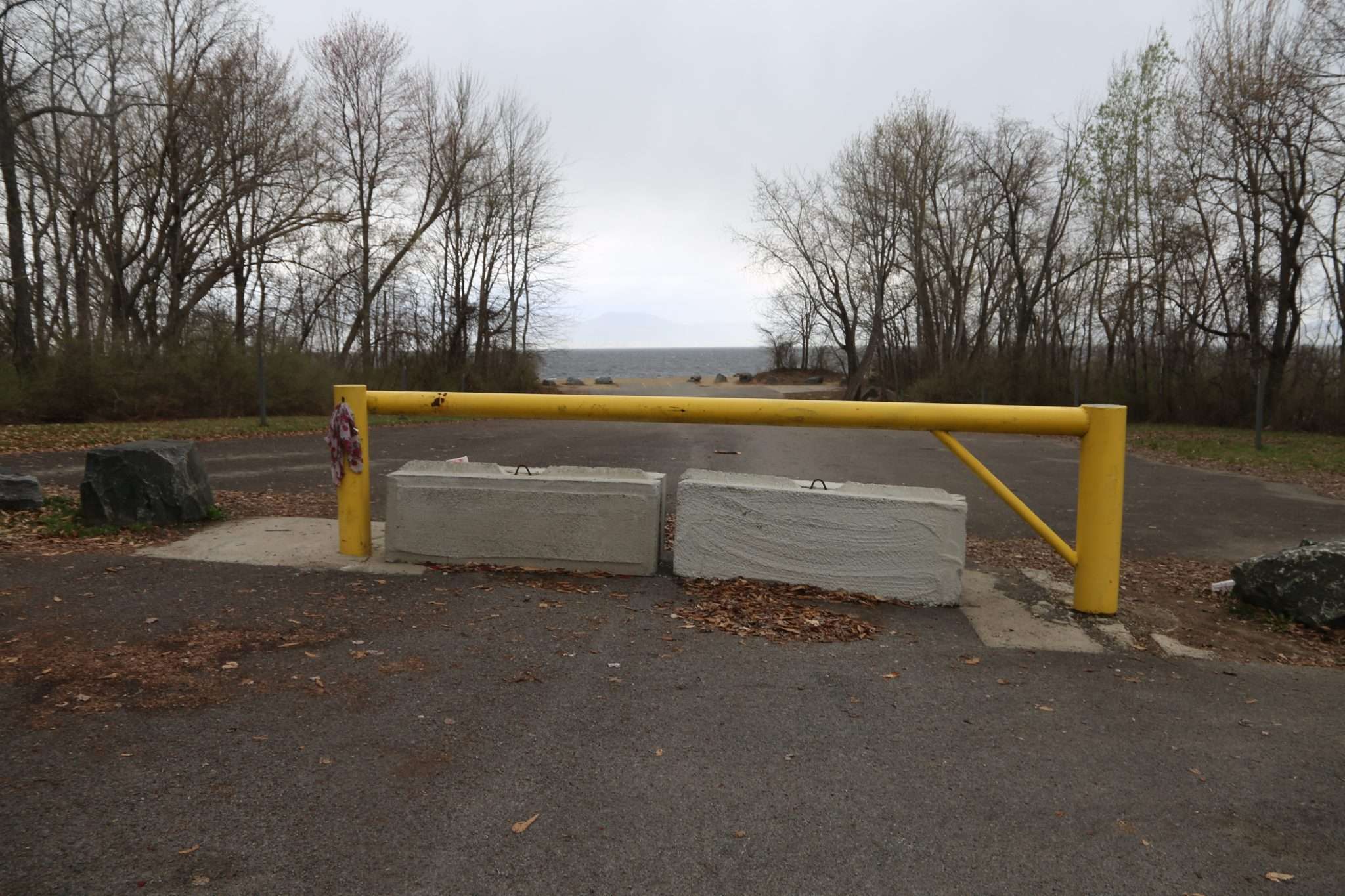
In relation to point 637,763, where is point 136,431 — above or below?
above

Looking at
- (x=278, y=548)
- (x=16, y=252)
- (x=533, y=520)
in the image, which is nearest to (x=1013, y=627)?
(x=533, y=520)

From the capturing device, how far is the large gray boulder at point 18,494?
6633mm

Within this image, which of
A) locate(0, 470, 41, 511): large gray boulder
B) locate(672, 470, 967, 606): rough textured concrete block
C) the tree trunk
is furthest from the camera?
the tree trunk

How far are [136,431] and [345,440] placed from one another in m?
12.4

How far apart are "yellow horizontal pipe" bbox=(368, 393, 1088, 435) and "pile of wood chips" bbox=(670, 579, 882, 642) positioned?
0.93m

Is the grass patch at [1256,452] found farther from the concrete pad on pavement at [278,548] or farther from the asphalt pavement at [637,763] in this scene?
the concrete pad on pavement at [278,548]

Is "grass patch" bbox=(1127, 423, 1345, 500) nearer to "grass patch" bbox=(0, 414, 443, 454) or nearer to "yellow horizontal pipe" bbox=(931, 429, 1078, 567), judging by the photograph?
"yellow horizontal pipe" bbox=(931, 429, 1078, 567)

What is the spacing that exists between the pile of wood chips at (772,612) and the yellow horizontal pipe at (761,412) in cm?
93

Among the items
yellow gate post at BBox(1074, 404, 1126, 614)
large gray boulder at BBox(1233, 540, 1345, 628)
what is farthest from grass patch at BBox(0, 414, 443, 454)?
large gray boulder at BBox(1233, 540, 1345, 628)

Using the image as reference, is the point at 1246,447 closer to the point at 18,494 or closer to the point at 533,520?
the point at 533,520

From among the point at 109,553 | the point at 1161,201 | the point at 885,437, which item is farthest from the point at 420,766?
the point at 1161,201

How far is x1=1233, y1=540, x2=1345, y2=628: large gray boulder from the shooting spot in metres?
4.88

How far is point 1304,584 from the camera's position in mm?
4980

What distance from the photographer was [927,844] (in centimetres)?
258
